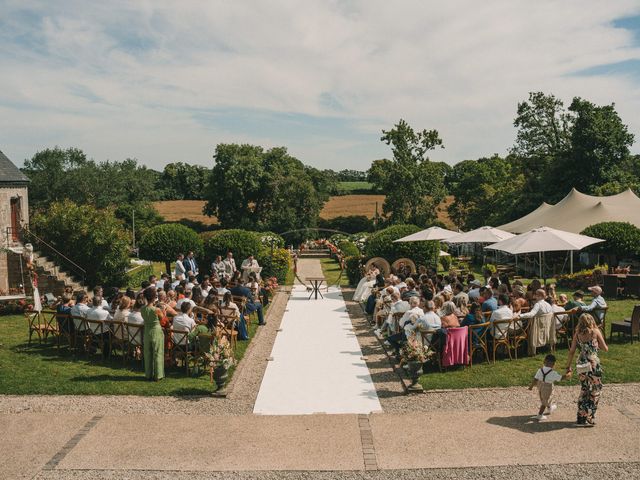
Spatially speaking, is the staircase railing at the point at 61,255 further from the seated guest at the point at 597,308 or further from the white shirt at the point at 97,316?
the seated guest at the point at 597,308

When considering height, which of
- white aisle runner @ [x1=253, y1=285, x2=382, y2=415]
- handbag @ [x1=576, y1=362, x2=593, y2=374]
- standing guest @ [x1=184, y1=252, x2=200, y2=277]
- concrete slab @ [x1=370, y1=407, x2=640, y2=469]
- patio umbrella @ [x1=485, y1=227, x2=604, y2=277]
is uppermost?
patio umbrella @ [x1=485, y1=227, x2=604, y2=277]

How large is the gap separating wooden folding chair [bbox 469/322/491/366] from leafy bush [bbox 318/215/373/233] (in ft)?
158

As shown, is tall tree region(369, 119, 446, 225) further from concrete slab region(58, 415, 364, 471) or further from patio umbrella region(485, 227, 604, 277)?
concrete slab region(58, 415, 364, 471)

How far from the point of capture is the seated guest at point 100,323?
490 inches

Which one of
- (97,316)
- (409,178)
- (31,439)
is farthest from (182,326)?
(409,178)

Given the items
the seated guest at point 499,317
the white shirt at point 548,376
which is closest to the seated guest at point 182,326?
the seated guest at point 499,317

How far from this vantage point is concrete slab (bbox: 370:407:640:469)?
7.49m

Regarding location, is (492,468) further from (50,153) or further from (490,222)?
(50,153)

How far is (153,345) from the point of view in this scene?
10891 millimetres

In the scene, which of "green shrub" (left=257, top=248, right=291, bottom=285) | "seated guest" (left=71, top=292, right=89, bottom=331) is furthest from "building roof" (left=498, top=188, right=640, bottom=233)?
"seated guest" (left=71, top=292, right=89, bottom=331)

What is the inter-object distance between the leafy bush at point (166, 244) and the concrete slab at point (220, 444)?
1843cm

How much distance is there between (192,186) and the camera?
94812mm

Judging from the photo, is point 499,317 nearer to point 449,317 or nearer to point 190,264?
point 449,317

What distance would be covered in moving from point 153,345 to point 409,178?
3753 centimetres
